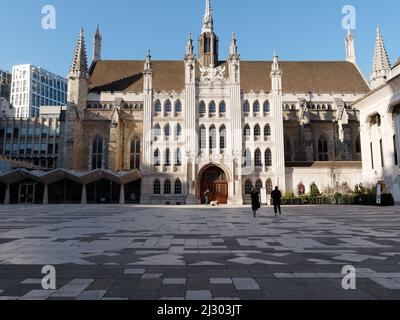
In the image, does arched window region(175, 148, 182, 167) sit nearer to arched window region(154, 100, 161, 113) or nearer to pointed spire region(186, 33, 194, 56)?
arched window region(154, 100, 161, 113)

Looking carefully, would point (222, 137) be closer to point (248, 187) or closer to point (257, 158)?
point (257, 158)

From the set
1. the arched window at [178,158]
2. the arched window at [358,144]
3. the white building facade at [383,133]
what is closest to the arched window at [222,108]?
the arched window at [178,158]

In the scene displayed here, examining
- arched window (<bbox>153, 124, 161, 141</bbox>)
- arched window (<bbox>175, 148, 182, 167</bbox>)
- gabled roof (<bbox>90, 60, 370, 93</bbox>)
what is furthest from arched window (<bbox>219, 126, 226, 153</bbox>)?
gabled roof (<bbox>90, 60, 370, 93</bbox>)

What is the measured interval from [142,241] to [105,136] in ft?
127

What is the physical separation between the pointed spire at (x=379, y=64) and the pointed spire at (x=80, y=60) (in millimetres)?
43926

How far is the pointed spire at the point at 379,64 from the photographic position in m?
49.6

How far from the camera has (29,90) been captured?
12100 cm

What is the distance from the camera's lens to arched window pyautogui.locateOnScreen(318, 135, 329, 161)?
153 feet

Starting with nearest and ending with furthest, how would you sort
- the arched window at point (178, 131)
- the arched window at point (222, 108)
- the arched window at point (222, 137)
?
the arched window at point (222, 137) < the arched window at point (178, 131) < the arched window at point (222, 108)

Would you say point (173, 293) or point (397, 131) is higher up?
point (397, 131)

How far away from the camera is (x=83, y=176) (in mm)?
37562

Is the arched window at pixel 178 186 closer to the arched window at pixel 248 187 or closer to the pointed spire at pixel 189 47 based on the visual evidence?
the arched window at pixel 248 187
